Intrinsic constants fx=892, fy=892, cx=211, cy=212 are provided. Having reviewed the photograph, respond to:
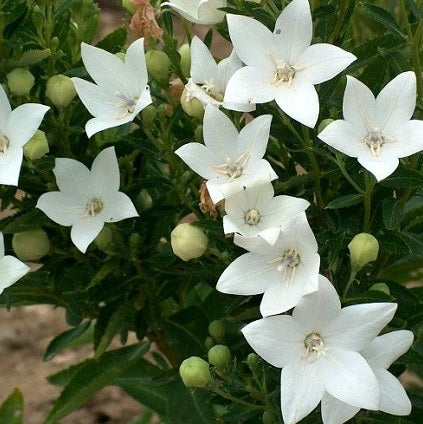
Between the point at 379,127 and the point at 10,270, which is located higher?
the point at 379,127

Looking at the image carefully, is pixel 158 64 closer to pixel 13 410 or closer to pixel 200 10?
pixel 200 10

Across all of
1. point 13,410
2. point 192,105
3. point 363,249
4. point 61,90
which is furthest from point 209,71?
point 13,410

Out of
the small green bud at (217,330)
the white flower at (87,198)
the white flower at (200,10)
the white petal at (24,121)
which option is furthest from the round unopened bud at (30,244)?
the white flower at (200,10)

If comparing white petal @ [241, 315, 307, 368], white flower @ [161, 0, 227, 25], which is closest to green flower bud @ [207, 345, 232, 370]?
white petal @ [241, 315, 307, 368]

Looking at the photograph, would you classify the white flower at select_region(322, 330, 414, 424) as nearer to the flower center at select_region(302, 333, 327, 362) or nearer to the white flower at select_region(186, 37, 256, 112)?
the flower center at select_region(302, 333, 327, 362)

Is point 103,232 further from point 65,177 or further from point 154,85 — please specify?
point 154,85

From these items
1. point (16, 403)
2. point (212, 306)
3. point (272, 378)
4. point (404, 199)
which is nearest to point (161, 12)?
point (404, 199)
